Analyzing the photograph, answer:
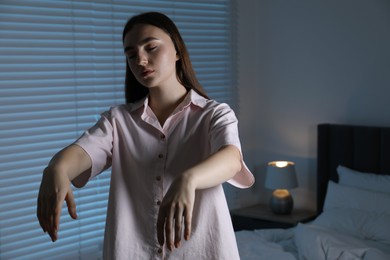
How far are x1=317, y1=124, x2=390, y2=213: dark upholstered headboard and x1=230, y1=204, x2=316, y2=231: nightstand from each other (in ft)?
0.61

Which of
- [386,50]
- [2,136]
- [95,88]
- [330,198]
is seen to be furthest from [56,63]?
[386,50]

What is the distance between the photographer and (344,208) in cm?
371

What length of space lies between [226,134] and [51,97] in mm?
2485

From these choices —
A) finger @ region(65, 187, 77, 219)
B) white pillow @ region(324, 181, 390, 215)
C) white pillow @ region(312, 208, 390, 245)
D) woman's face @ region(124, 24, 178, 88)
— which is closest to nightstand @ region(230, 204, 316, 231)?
white pillow @ region(324, 181, 390, 215)

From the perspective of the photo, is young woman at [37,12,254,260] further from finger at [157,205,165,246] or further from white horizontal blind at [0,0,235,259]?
white horizontal blind at [0,0,235,259]

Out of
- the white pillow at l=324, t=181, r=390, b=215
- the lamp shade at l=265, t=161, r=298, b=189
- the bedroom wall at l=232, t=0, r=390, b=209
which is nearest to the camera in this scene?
the white pillow at l=324, t=181, r=390, b=215

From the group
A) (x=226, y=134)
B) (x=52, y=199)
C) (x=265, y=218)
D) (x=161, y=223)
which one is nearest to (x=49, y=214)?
(x=52, y=199)

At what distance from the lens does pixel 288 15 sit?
14.8ft

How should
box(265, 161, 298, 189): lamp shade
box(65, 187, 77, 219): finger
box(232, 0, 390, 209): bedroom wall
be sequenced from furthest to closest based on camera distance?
box(265, 161, 298, 189): lamp shade → box(232, 0, 390, 209): bedroom wall → box(65, 187, 77, 219): finger

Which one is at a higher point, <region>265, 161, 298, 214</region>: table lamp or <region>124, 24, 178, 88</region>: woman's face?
<region>124, 24, 178, 88</region>: woman's face

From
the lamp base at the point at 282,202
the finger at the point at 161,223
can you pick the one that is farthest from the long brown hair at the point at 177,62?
the lamp base at the point at 282,202

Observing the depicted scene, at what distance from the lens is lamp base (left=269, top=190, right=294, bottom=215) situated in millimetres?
4291

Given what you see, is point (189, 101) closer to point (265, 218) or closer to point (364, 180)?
point (364, 180)

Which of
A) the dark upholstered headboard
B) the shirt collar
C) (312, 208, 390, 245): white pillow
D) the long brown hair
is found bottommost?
(312, 208, 390, 245): white pillow
